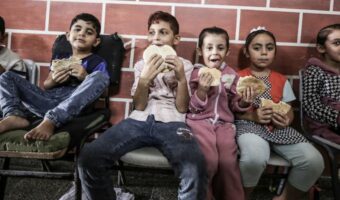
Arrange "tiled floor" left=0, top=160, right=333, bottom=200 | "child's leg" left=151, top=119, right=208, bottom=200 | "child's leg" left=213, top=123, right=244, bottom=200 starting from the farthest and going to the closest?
"tiled floor" left=0, top=160, right=333, bottom=200, "child's leg" left=213, top=123, right=244, bottom=200, "child's leg" left=151, top=119, right=208, bottom=200

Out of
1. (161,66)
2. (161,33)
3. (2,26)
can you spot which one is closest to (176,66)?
(161,66)

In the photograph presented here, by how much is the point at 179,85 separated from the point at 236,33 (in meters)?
0.69

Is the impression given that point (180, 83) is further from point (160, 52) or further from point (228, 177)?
point (228, 177)

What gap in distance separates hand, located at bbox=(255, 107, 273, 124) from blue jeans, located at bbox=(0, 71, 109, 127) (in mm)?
781

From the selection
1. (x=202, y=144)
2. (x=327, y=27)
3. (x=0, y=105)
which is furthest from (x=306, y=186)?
(x=0, y=105)

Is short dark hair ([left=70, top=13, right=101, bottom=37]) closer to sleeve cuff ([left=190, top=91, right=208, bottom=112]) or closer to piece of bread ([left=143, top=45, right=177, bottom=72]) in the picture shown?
piece of bread ([left=143, top=45, right=177, bottom=72])

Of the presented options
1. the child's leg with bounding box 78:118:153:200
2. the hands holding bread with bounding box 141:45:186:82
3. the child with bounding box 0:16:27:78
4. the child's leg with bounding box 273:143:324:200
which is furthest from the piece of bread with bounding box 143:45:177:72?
the child with bounding box 0:16:27:78

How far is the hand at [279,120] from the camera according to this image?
172 cm

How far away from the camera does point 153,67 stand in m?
1.69

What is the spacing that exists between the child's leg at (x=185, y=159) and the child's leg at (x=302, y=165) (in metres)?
0.45

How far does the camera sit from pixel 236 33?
2.18m

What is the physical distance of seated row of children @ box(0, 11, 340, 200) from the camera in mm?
1439

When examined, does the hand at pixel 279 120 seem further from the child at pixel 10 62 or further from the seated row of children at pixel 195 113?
the child at pixel 10 62

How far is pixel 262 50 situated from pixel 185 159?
0.88m
